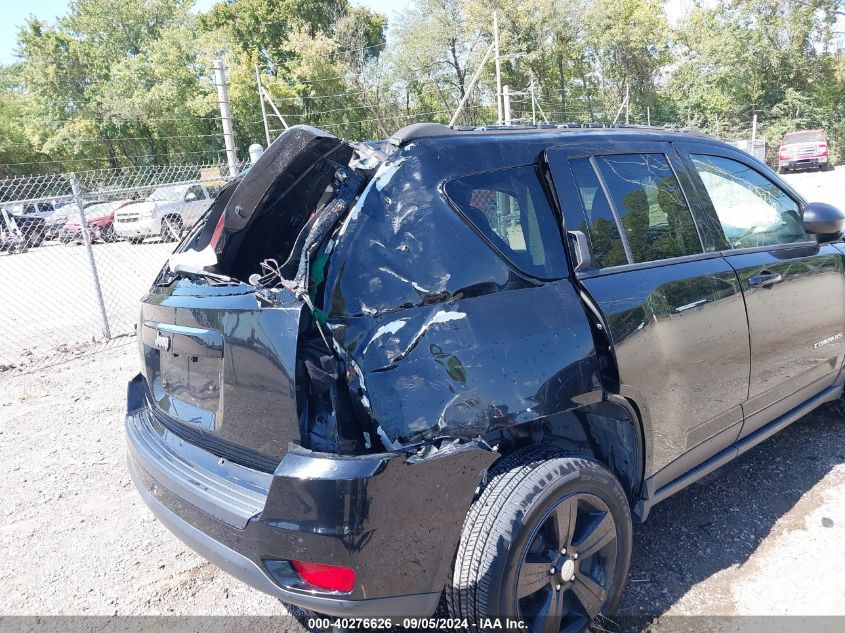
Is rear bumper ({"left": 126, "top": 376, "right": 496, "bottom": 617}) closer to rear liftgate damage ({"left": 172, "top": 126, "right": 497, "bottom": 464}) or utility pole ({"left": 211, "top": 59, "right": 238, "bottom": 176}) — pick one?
rear liftgate damage ({"left": 172, "top": 126, "right": 497, "bottom": 464})

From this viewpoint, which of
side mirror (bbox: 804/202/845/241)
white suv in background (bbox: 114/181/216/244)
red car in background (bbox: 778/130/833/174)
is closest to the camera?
side mirror (bbox: 804/202/845/241)

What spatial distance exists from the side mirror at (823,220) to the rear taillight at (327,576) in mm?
2950

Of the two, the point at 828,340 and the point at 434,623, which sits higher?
the point at 828,340

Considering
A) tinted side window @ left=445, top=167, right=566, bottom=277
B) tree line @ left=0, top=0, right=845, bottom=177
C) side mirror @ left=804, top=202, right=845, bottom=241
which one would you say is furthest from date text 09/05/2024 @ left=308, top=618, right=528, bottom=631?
tree line @ left=0, top=0, right=845, bottom=177

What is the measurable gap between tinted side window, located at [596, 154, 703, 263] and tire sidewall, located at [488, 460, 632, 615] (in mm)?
946

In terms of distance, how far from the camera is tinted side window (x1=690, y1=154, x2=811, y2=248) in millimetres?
3029

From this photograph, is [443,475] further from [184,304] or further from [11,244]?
[11,244]

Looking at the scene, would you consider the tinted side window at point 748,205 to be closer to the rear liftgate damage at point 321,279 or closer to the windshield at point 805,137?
the rear liftgate damage at point 321,279

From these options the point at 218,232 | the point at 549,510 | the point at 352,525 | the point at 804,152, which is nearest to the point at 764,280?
the point at 549,510

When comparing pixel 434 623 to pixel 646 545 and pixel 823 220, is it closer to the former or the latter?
pixel 646 545

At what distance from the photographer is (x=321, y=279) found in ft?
6.50

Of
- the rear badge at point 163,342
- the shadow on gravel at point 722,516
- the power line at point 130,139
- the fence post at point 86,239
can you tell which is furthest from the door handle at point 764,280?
the power line at point 130,139

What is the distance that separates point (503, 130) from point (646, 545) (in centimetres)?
208

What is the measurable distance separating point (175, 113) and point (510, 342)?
1462 inches
